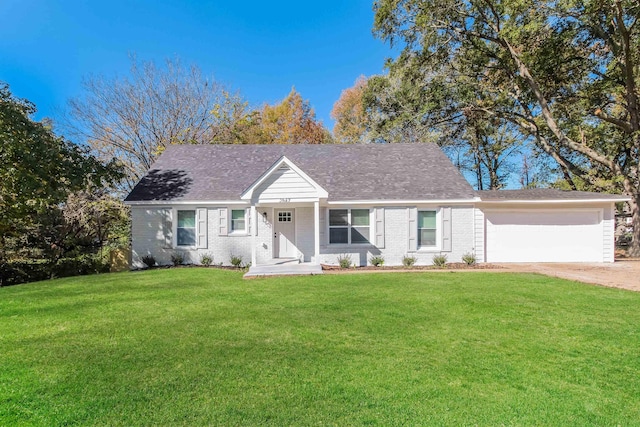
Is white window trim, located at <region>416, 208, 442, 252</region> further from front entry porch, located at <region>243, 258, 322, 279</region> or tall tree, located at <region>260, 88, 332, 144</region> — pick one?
tall tree, located at <region>260, 88, 332, 144</region>

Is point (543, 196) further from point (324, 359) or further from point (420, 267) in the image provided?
point (324, 359)

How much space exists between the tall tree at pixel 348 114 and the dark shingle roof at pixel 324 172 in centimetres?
1182

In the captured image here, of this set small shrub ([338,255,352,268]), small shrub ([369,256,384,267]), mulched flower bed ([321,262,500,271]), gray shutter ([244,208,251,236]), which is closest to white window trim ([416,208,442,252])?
mulched flower bed ([321,262,500,271])

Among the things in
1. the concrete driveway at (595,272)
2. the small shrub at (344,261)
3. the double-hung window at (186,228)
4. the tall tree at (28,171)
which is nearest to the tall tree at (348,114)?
the small shrub at (344,261)

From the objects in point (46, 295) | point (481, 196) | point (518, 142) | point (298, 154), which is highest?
point (518, 142)

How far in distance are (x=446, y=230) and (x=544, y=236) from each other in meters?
4.44

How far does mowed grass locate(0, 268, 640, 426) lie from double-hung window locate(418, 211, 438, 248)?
228 inches

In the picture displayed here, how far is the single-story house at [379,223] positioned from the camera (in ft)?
45.3

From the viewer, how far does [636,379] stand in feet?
12.9

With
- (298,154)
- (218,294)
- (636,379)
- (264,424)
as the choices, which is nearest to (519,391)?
(636,379)

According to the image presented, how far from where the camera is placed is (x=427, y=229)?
14.0m

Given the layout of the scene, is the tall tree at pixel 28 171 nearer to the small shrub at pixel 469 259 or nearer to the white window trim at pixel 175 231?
the white window trim at pixel 175 231

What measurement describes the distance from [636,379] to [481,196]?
11.1 m

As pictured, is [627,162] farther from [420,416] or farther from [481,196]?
[420,416]
